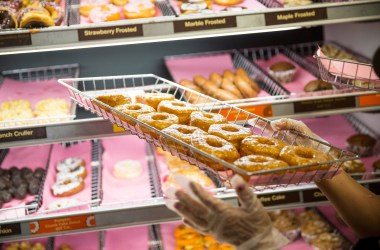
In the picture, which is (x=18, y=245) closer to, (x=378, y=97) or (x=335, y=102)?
(x=335, y=102)

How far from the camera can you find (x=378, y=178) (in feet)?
10.0

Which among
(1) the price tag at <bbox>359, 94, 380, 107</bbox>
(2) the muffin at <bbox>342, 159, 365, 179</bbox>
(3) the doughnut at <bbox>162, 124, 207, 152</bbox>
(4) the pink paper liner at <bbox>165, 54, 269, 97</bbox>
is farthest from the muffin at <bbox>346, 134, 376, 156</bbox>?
(3) the doughnut at <bbox>162, 124, 207, 152</bbox>

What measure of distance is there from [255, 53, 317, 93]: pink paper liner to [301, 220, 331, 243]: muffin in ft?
2.41

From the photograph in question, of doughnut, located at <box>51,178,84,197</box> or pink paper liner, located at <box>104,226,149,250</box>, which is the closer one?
doughnut, located at <box>51,178,84,197</box>

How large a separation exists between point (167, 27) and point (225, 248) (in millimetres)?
1193

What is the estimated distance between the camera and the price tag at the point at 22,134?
276 centimetres

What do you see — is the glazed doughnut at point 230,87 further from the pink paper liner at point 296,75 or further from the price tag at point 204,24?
the price tag at point 204,24

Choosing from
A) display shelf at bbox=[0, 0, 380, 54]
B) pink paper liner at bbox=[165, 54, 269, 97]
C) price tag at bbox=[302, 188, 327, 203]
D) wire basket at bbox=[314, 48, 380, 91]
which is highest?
wire basket at bbox=[314, 48, 380, 91]

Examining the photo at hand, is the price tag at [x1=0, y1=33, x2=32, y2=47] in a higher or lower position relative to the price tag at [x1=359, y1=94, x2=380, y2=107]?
higher

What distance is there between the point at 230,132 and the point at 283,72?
1.66m

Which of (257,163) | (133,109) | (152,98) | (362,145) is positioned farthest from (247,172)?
(362,145)

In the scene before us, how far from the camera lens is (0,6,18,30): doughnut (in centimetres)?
269

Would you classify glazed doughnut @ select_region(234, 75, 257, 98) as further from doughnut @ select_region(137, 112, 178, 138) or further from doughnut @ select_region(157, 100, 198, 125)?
doughnut @ select_region(137, 112, 178, 138)

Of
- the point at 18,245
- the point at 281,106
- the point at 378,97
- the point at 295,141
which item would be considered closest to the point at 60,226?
the point at 18,245
